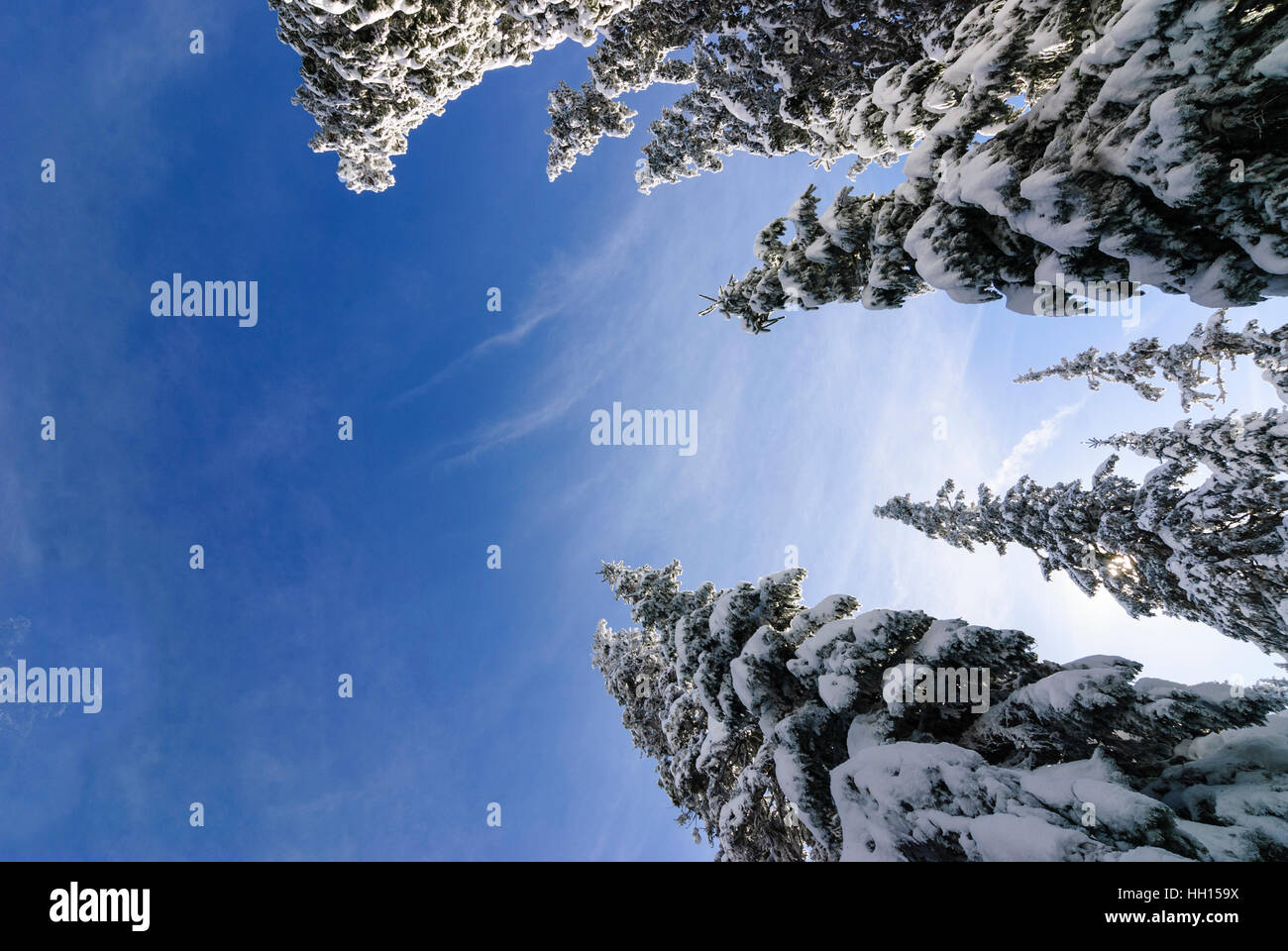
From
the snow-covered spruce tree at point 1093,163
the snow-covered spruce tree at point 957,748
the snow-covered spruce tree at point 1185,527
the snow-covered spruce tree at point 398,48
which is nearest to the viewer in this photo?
the snow-covered spruce tree at point 1093,163

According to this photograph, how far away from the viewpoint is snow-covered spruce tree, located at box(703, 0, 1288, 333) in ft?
14.0

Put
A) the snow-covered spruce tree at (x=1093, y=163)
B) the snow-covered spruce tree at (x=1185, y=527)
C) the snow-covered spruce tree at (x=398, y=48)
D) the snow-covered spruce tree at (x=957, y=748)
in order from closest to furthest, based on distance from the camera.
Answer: the snow-covered spruce tree at (x=1093, y=163) → the snow-covered spruce tree at (x=957, y=748) → the snow-covered spruce tree at (x=1185, y=527) → the snow-covered spruce tree at (x=398, y=48)

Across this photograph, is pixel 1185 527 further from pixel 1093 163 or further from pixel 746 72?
pixel 746 72

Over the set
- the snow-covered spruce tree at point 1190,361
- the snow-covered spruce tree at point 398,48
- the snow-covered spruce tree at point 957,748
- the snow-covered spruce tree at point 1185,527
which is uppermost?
the snow-covered spruce tree at point 398,48

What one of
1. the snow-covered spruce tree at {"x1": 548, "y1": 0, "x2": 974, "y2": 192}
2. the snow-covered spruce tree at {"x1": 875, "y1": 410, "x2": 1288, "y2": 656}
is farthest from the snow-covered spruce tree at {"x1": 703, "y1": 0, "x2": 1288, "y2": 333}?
the snow-covered spruce tree at {"x1": 875, "y1": 410, "x2": 1288, "y2": 656}

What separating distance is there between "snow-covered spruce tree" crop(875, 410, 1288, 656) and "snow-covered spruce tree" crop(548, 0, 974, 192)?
34.9 feet

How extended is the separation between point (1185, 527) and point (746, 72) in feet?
53.3

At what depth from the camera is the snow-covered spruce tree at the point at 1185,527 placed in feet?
32.4

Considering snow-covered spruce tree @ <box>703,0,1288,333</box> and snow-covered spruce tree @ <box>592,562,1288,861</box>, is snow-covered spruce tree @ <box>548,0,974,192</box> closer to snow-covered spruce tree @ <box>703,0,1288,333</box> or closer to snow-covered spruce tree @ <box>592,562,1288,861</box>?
snow-covered spruce tree @ <box>703,0,1288,333</box>

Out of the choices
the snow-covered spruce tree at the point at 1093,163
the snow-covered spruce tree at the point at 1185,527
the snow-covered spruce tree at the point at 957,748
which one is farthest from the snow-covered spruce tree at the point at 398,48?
the snow-covered spruce tree at the point at 1185,527

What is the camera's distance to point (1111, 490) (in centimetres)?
1268

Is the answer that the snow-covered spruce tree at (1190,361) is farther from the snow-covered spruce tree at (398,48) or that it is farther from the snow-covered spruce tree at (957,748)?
the snow-covered spruce tree at (398,48)

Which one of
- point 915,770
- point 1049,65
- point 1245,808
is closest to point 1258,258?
point 1049,65

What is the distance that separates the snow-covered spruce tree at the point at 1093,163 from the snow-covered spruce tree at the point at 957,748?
4.90m
